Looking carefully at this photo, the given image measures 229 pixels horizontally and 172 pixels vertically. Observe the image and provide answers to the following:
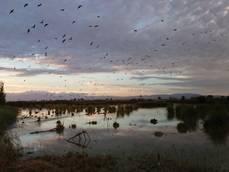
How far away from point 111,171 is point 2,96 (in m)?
78.2

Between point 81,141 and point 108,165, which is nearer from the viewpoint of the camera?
point 108,165

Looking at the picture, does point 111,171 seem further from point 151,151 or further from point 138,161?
point 151,151

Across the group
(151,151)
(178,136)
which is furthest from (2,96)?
(151,151)

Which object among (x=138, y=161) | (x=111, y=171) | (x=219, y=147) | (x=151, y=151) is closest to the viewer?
(x=111, y=171)

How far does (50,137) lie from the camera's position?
34594 millimetres

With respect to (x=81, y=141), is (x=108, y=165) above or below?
below

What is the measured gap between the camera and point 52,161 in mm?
20484

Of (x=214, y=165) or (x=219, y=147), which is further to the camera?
(x=219, y=147)

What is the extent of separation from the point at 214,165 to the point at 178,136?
13966 mm

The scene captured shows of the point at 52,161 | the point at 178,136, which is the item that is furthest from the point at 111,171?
the point at 178,136

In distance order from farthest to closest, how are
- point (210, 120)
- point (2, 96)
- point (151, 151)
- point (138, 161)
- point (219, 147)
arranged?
1. point (2, 96)
2. point (210, 120)
3. point (219, 147)
4. point (151, 151)
5. point (138, 161)

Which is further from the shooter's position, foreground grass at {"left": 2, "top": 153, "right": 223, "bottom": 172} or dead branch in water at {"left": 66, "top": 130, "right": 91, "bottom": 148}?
dead branch in water at {"left": 66, "top": 130, "right": 91, "bottom": 148}

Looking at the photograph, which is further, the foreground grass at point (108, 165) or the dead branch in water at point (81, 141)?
the dead branch in water at point (81, 141)

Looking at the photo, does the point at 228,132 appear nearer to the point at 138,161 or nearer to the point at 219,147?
the point at 219,147
